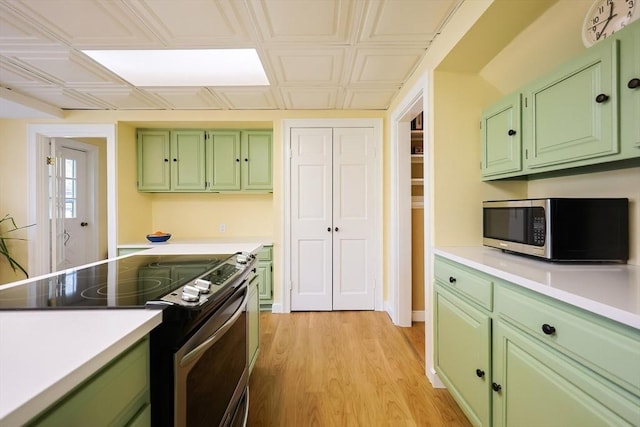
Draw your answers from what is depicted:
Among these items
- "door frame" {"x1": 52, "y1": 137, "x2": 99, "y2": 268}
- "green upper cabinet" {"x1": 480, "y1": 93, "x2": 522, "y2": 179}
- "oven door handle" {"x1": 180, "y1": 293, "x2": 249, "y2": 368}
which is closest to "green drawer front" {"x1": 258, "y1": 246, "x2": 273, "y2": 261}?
"oven door handle" {"x1": 180, "y1": 293, "x2": 249, "y2": 368}

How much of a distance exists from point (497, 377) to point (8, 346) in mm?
1568

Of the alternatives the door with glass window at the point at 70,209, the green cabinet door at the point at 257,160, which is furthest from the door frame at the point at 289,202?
the door with glass window at the point at 70,209

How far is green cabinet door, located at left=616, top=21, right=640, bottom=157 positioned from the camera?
0.93 metres

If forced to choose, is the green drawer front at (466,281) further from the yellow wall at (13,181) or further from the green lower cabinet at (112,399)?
the yellow wall at (13,181)

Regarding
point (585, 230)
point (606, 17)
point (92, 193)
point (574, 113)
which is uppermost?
point (606, 17)

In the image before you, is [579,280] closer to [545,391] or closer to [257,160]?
[545,391]

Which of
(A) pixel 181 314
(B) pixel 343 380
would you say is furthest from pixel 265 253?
(A) pixel 181 314

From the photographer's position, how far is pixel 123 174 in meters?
3.07

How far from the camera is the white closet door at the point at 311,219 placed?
9.97 ft

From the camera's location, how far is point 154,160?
328 centimetres

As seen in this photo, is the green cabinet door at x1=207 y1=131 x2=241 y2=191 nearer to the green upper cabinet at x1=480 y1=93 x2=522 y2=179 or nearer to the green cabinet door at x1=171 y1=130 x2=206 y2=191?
the green cabinet door at x1=171 y1=130 x2=206 y2=191

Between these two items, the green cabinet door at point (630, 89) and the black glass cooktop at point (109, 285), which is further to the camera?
the green cabinet door at point (630, 89)

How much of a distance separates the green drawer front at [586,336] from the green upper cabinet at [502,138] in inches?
31.8

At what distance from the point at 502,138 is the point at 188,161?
123 inches
